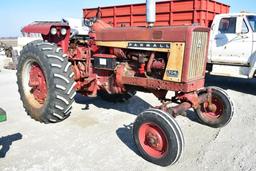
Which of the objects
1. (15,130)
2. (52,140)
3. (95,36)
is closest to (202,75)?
(95,36)

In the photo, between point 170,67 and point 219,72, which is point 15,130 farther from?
point 219,72

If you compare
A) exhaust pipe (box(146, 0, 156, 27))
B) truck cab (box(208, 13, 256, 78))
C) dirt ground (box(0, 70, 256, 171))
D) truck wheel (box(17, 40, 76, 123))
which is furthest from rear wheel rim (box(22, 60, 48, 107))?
truck cab (box(208, 13, 256, 78))

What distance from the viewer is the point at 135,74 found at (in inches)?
180

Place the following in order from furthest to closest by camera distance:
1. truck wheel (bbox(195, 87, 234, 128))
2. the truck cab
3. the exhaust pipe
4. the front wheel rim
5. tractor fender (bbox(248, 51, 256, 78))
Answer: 1. the truck cab
2. tractor fender (bbox(248, 51, 256, 78))
3. the front wheel rim
4. truck wheel (bbox(195, 87, 234, 128))
5. the exhaust pipe

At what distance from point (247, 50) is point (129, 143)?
475cm

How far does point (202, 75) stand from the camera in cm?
432

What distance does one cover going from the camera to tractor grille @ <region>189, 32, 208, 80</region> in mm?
3923

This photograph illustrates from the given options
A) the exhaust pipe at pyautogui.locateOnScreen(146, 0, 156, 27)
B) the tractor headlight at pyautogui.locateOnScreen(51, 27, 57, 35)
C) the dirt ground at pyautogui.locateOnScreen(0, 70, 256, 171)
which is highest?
the exhaust pipe at pyautogui.locateOnScreen(146, 0, 156, 27)

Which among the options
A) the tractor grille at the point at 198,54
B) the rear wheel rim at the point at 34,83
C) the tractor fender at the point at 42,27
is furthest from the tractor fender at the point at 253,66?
the rear wheel rim at the point at 34,83

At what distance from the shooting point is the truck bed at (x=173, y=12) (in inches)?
312

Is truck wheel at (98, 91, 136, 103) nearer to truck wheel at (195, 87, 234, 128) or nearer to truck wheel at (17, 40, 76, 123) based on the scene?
truck wheel at (17, 40, 76, 123)

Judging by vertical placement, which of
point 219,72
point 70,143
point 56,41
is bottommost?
point 70,143

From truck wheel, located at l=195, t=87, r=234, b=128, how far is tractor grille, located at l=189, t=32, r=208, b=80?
0.68 meters

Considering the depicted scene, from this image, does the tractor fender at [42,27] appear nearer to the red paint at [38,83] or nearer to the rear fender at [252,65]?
the red paint at [38,83]
